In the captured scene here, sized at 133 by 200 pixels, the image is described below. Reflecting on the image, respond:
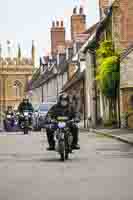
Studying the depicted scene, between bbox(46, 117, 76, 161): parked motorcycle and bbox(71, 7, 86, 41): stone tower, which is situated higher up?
bbox(71, 7, 86, 41): stone tower

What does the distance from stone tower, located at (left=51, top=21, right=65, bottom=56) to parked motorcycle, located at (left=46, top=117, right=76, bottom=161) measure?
6670 centimetres

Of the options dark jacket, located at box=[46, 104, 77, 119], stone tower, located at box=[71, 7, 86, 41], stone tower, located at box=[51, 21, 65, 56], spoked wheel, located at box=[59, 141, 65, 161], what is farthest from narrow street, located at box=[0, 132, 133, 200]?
stone tower, located at box=[51, 21, 65, 56]

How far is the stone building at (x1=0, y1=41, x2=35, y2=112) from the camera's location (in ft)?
448

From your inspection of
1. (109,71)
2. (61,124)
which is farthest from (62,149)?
(109,71)

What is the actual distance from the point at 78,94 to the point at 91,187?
5334 cm

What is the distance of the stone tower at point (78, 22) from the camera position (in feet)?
241

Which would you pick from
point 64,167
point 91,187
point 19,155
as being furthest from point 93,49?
point 91,187

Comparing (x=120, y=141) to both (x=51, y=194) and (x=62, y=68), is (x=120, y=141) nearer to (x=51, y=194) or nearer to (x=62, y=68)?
(x=51, y=194)

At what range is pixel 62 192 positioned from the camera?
11414mm

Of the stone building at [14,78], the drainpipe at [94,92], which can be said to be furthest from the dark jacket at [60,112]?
the stone building at [14,78]

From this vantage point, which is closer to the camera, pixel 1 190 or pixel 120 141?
pixel 1 190

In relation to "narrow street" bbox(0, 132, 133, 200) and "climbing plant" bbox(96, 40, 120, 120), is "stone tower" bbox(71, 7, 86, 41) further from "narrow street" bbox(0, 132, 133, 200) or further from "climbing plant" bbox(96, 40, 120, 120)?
"narrow street" bbox(0, 132, 133, 200)

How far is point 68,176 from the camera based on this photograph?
1391 centimetres

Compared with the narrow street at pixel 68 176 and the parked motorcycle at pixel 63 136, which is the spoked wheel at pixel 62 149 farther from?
the narrow street at pixel 68 176
